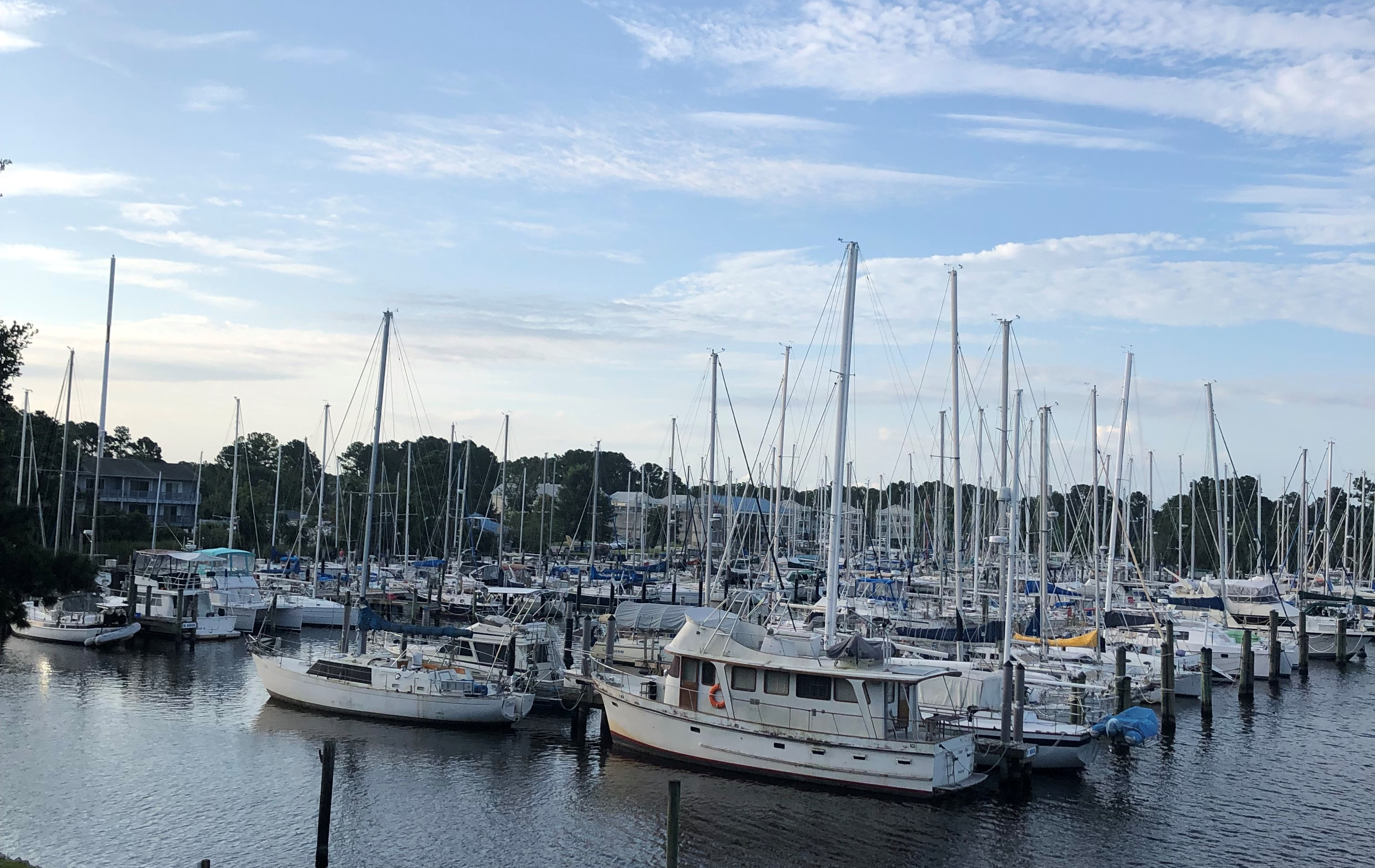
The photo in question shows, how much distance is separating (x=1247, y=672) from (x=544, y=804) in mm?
32388

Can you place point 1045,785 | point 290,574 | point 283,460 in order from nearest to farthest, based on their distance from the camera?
point 1045,785 → point 290,574 → point 283,460

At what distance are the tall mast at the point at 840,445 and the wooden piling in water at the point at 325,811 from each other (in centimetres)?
1374

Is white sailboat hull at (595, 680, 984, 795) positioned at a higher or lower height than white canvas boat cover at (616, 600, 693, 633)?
lower

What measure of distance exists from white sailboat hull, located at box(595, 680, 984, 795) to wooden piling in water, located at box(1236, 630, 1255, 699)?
21975 millimetres

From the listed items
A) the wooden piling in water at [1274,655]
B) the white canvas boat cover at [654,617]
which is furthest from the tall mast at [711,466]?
the wooden piling in water at [1274,655]

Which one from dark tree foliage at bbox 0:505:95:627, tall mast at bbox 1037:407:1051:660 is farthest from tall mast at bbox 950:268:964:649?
dark tree foliage at bbox 0:505:95:627

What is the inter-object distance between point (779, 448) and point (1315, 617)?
33.4m

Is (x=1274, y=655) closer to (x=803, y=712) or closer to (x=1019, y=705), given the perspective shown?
(x=1019, y=705)

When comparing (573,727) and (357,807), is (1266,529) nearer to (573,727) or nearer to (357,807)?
(573,727)

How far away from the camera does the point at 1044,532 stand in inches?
1715

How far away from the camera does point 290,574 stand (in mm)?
72875

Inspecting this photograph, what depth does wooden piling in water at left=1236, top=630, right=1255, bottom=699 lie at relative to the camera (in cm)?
4562

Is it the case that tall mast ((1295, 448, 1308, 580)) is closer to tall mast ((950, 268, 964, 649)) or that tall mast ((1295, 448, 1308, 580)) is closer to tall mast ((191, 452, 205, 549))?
tall mast ((950, 268, 964, 649))

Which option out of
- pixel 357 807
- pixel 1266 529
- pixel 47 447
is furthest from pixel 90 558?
pixel 1266 529
